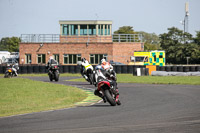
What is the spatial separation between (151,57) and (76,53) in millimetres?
13911

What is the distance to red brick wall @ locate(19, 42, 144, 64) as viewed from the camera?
5759cm

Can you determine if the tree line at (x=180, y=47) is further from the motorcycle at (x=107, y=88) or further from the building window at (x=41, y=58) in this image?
the motorcycle at (x=107, y=88)

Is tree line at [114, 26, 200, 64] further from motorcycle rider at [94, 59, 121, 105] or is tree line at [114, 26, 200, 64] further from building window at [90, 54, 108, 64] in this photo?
motorcycle rider at [94, 59, 121, 105]

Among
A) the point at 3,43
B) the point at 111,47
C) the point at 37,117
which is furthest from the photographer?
the point at 3,43

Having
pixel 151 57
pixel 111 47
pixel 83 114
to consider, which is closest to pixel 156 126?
pixel 83 114

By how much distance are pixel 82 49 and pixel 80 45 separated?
0.61m

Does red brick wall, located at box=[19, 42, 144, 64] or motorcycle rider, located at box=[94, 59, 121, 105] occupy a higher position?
red brick wall, located at box=[19, 42, 144, 64]

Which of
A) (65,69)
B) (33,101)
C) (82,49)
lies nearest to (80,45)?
(82,49)

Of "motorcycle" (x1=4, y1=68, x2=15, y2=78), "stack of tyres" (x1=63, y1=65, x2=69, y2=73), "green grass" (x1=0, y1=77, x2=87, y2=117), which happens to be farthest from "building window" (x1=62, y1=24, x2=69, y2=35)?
"green grass" (x1=0, y1=77, x2=87, y2=117)

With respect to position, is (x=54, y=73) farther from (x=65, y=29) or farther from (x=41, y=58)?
(x=65, y=29)

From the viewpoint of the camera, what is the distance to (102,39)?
5944 centimetres

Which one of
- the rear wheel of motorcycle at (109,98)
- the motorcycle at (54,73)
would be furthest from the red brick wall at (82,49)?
the rear wheel of motorcycle at (109,98)

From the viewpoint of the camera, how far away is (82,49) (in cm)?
5819

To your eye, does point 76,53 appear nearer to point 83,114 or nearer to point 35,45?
point 35,45
